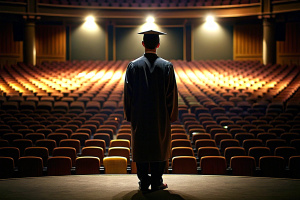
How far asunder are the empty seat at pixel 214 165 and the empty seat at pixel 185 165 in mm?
114

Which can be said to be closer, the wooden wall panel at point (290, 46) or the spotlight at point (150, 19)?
the spotlight at point (150, 19)

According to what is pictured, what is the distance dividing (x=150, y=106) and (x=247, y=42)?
18.3m

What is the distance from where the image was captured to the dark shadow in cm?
246

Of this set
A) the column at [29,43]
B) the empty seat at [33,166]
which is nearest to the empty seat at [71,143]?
the empty seat at [33,166]

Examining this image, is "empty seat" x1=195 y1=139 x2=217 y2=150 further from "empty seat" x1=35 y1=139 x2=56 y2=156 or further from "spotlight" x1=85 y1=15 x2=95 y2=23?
"spotlight" x1=85 y1=15 x2=95 y2=23

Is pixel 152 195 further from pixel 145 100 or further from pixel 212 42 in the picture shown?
pixel 212 42

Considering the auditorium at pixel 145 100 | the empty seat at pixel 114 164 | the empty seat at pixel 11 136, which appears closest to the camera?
the auditorium at pixel 145 100

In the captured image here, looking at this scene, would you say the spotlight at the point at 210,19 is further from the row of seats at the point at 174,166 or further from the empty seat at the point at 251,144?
the row of seats at the point at 174,166

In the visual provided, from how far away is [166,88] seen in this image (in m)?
2.69

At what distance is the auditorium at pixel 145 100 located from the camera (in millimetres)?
2859

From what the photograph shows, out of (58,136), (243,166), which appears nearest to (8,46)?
(58,136)

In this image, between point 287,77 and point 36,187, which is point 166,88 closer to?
point 36,187

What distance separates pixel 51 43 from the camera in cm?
2006

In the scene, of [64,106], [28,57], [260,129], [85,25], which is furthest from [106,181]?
[85,25]
